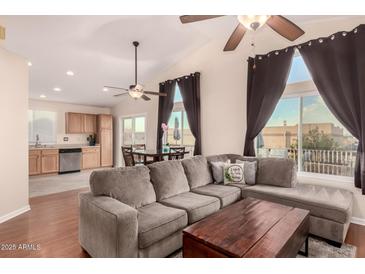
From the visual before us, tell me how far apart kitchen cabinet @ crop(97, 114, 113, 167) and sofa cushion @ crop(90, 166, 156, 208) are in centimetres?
563

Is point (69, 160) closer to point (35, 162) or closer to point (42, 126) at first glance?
point (35, 162)

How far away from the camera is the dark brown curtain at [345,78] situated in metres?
2.81

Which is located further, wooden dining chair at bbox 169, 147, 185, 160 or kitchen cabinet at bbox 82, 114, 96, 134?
kitchen cabinet at bbox 82, 114, 96, 134

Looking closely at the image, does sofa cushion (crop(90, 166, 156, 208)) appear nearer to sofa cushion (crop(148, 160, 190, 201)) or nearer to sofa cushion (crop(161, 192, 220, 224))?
sofa cushion (crop(148, 160, 190, 201))

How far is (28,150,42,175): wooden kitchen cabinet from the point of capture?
596cm

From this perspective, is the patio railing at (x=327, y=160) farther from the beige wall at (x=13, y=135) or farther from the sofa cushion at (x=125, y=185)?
the beige wall at (x=13, y=135)

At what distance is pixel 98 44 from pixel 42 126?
4461 mm

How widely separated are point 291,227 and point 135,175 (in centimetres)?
172

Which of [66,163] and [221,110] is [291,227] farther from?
[66,163]

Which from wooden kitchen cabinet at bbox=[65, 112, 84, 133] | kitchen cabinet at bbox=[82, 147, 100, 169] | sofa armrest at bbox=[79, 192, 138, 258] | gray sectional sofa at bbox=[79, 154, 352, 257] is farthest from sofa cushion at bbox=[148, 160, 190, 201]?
wooden kitchen cabinet at bbox=[65, 112, 84, 133]

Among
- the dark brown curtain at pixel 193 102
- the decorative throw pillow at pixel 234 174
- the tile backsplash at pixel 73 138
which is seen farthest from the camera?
the tile backsplash at pixel 73 138

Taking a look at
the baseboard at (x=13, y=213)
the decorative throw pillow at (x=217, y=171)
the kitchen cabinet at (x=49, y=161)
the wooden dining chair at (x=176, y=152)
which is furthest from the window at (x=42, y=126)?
the decorative throw pillow at (x=217, y=171)

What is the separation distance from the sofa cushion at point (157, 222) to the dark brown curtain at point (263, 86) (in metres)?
2.34
